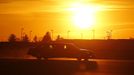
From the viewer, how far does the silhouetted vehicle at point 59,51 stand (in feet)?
134

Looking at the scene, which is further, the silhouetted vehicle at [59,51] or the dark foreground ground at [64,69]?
the silhouetted vehicle at [59,51]

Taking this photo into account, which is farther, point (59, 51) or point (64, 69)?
point (59, 51)

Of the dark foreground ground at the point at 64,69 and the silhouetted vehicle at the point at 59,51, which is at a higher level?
the silhouetted vehicle at the point at 59,51

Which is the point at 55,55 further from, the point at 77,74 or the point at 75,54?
the point at 77,74

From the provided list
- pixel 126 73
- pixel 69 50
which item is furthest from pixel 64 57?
pixel 126 73

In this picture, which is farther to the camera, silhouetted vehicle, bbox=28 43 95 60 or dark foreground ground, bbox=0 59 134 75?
silhouetted vehicle, bbox=28 43 95 60

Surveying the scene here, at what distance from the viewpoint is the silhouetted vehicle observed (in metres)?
40.8

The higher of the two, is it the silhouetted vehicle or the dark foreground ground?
the silhouetted vehicle

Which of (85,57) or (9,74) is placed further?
(85,57)

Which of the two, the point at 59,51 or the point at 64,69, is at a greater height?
the point at 59,51

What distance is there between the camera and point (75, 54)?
40.9 m

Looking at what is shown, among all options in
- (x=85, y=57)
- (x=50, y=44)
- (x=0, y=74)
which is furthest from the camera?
(x=50, y=44)

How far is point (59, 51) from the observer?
41.9 m

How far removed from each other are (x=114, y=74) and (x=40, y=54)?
16.5 m
